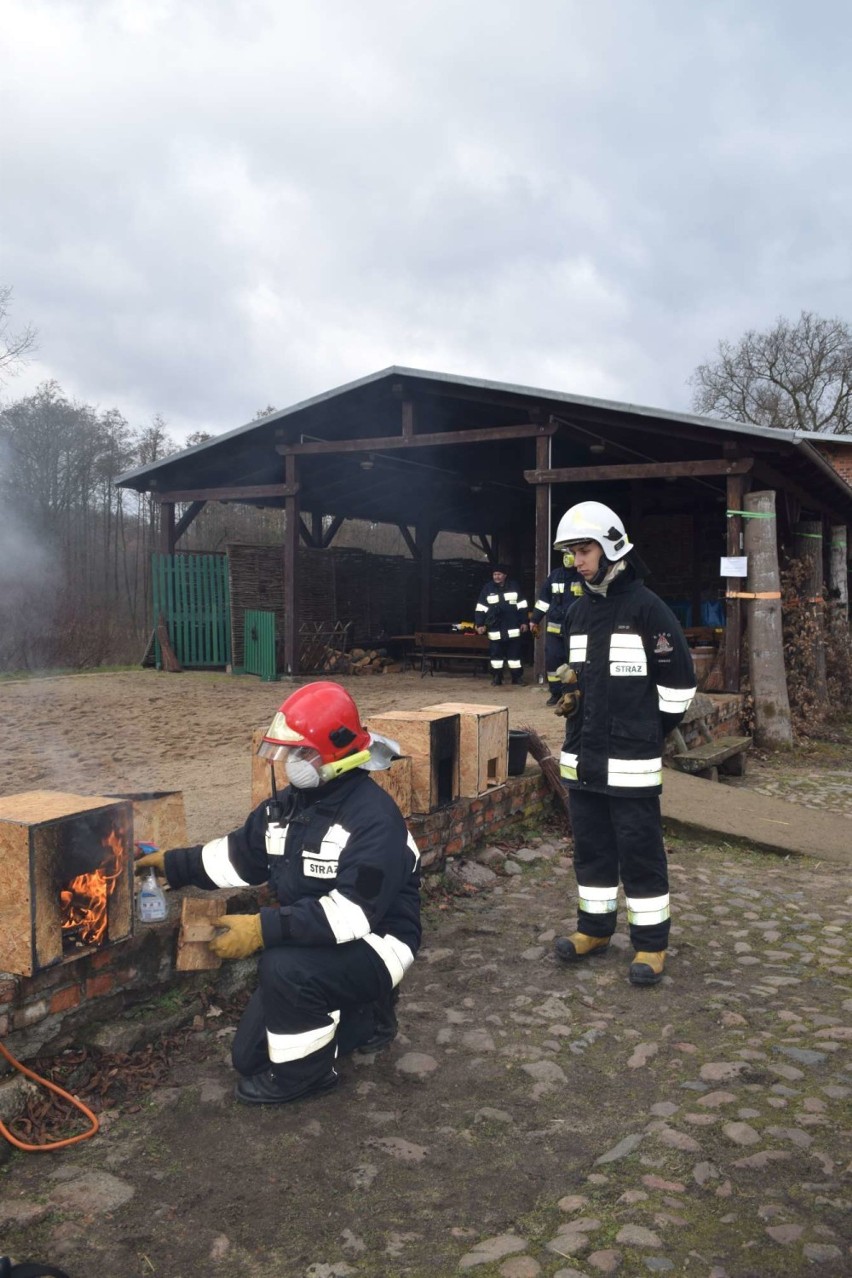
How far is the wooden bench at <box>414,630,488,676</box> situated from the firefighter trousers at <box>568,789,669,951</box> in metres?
10.8

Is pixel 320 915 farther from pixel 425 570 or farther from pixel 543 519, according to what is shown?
pixel 425 570

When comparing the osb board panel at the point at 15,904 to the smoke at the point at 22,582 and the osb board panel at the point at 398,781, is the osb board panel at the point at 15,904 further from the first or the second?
the smoke at the point at 22,582

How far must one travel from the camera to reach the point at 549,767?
23.3ft

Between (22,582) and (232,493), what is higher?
(232,493)

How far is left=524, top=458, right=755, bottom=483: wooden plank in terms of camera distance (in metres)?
11.9

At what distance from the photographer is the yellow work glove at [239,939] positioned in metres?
3.33

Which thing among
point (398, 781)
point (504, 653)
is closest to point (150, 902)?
point (398, 781)

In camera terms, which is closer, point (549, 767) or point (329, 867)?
point (329, 867)

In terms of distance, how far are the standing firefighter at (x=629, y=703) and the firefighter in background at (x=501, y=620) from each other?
934 centimetres

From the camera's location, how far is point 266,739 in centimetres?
341

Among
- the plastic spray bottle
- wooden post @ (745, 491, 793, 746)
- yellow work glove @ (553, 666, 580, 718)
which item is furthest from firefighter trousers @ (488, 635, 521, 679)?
the plastic spray bottle

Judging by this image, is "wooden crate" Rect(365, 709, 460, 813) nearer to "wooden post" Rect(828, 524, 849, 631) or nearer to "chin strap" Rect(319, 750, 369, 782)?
"chin strap" Rect(319, 750, 369, 782)

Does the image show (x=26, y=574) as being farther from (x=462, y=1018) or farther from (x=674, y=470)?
(x=674, y=470)

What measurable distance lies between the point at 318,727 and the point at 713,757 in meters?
6.76
